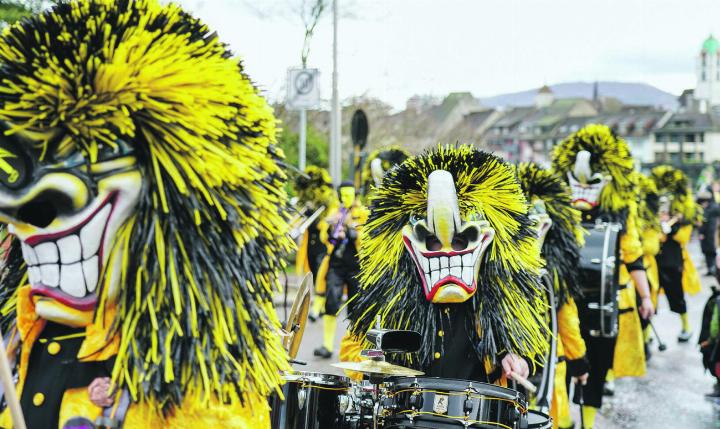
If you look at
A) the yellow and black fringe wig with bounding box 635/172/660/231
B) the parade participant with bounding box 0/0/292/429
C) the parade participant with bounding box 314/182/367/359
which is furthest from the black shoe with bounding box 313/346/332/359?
the parade participant with bounding box 0/0/292/429

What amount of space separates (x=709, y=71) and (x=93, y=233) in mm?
161379

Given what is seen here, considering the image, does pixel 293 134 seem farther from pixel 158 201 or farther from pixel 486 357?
pixel 158 201

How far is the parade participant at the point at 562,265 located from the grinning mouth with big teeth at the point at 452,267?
1.90 meters

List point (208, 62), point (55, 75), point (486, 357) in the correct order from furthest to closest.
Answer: point (486, 357)
point (208, 62)
point (55, 75)

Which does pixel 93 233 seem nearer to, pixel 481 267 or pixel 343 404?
pixel 343 404

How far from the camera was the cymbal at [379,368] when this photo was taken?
4.26 meters

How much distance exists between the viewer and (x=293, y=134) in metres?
22.8

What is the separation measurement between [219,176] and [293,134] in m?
20.4

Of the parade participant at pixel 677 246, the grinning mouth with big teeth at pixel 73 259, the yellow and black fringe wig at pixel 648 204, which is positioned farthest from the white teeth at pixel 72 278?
the parade participant at pixel 677 246

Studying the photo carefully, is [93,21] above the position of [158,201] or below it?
above

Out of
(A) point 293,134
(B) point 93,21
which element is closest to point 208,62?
(B) point 93,21

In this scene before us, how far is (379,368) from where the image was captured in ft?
14.1

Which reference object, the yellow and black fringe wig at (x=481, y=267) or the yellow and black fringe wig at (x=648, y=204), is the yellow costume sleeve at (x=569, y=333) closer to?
the yellow and black fringe wig at (x=481, y=267)

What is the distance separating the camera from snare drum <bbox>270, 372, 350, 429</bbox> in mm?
4113
